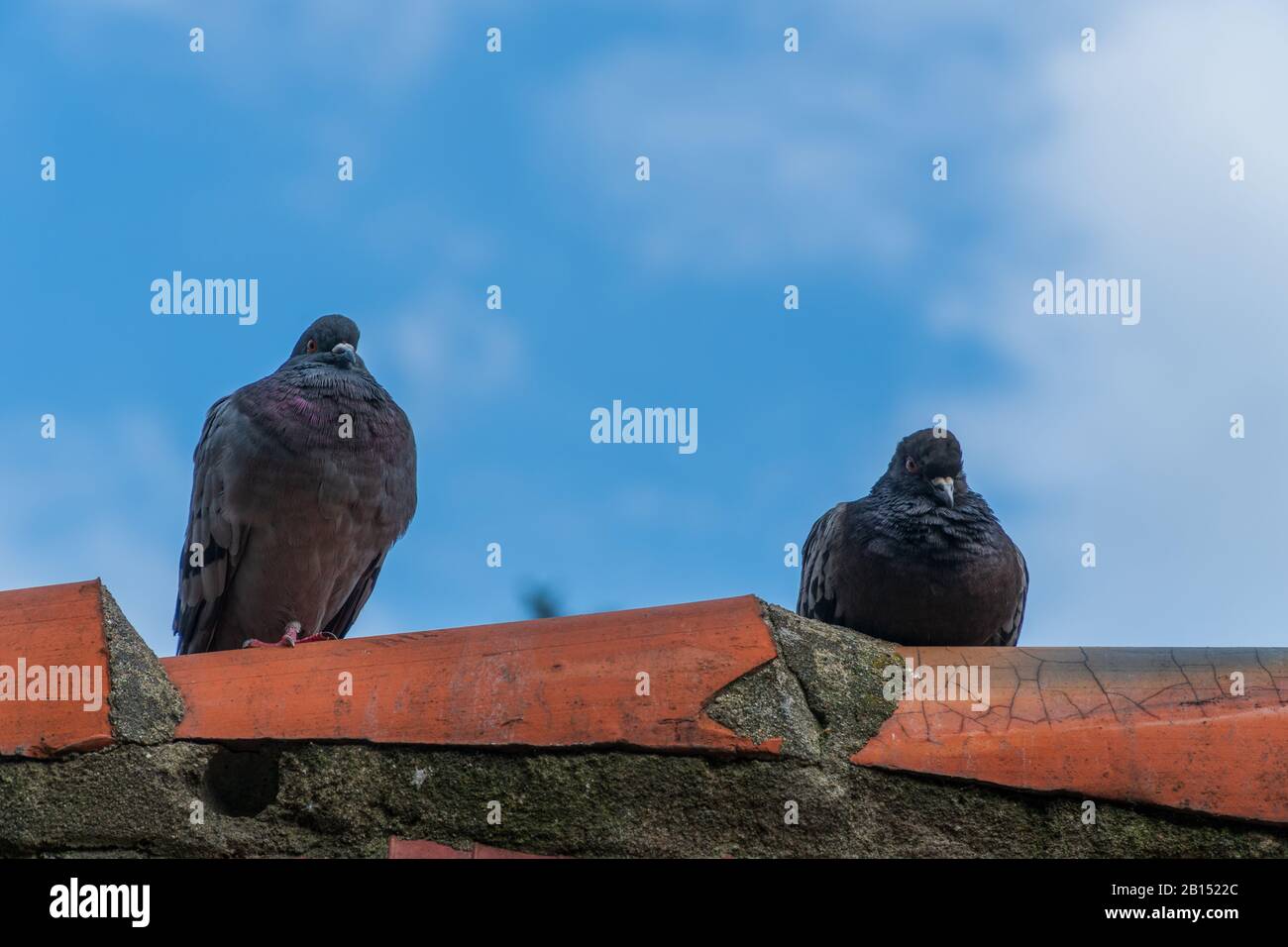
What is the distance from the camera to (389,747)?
9.09ft

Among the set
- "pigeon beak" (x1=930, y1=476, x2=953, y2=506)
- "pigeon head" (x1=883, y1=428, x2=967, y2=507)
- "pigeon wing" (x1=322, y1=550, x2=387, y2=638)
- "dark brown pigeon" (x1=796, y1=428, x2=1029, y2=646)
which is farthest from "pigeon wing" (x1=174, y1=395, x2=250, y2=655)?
"pigeon beak" (x1=930, y1=476, x2=953, y2=506)

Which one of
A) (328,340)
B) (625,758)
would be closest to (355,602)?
(328,340)

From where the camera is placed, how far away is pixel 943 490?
499 cm

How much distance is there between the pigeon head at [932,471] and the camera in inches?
198

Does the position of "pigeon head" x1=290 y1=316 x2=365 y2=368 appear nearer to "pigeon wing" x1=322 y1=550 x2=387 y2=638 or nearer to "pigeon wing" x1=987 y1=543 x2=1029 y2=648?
"pigeon wing" x1=322 y1=550 x2=387 y2=638

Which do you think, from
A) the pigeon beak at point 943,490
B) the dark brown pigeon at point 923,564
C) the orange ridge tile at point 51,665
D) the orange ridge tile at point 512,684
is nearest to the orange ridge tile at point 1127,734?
the orange ridge tile at point 512,684

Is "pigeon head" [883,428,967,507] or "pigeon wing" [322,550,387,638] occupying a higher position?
"pigeon head" [883,428,967,507]

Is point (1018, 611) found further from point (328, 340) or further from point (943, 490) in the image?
point (328, 340)

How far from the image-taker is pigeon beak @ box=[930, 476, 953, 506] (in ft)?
16.3

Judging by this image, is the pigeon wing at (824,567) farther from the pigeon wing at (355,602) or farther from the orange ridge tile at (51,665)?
the orange ridge tile at (51,665)

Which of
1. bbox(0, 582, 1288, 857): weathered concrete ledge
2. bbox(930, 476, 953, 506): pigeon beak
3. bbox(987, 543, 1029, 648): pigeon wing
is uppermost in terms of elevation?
bbox(930, 476, 953, 506): pigeon beak

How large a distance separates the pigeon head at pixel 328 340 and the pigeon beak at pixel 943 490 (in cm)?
249
